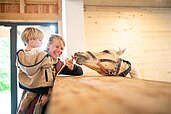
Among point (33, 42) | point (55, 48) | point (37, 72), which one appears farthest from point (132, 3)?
point (37, 72)

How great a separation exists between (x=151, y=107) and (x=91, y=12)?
3546 millimetres

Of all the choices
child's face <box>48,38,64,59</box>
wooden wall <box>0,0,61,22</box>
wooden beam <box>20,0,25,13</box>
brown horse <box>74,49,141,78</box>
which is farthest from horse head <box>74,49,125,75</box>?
wooden beam <box>20,0,25,13</box>

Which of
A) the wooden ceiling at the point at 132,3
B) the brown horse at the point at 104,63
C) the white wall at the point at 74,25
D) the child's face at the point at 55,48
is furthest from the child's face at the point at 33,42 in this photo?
the wooden ceiling at the point at 132,3

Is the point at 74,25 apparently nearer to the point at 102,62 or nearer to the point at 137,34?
the point at 137,34

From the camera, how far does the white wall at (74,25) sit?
306 centimetres

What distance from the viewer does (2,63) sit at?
12.7ft

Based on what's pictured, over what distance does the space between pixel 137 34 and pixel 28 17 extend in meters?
1.89

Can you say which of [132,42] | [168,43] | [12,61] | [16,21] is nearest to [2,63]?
[12,61]

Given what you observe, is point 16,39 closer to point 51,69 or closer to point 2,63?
point 2,63

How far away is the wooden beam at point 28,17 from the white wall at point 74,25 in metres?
0.84

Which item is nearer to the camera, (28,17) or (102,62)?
(102,62)

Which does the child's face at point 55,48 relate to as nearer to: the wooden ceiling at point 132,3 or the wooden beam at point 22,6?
the wooden ceiling at point 132,3

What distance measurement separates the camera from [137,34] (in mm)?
3785

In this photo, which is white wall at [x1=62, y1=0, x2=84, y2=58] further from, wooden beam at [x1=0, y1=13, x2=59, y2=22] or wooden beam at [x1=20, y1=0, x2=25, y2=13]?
wooden beam at [x1=20, y1=0, x2=25, y2=13]
